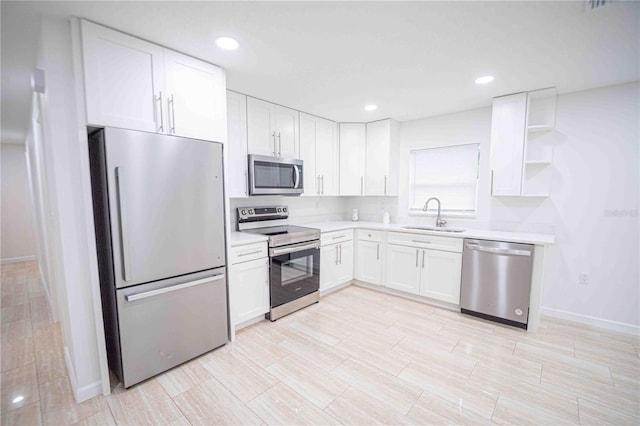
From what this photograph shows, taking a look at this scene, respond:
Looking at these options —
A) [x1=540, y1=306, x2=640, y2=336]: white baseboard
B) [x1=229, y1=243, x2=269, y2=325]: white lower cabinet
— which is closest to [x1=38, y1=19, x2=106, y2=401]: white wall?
[x1=229, y1=243, x2=269, y2=325]: white lower cabinet

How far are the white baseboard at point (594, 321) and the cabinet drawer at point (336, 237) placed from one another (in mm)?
2385

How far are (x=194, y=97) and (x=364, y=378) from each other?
8.29 feet

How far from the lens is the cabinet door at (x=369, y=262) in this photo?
3.65 metres

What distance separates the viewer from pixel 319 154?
379cm

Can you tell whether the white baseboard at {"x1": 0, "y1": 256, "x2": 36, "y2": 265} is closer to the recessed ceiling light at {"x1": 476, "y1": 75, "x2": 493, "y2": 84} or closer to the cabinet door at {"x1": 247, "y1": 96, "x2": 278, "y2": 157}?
the cabinet door at {"x1": 247, "y1": 96, "x2": 278, "y2": 157}

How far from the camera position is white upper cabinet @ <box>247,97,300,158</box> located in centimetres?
299

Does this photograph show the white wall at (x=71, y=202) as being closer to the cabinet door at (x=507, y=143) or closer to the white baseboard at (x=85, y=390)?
the white baseboard at (x=85, y=390)

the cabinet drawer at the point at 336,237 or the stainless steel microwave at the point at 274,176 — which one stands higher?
the stainless steel microwave at the point at 274,176

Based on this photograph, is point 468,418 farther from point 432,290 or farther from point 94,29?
point 94,29

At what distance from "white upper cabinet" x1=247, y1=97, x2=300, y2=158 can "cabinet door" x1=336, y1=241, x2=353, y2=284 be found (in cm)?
139

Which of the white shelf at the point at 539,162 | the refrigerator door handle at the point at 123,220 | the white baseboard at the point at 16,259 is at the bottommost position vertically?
the white baseboard at the point at 16,259

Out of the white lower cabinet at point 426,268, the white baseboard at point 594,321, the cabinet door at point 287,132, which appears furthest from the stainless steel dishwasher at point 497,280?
the cabinet door at point 287,132

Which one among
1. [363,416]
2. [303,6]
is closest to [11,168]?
[303,6]

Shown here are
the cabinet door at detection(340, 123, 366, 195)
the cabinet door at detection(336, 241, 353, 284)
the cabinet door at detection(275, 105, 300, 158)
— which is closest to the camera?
the cabinet door at detection(275, 105, 300, 158)
